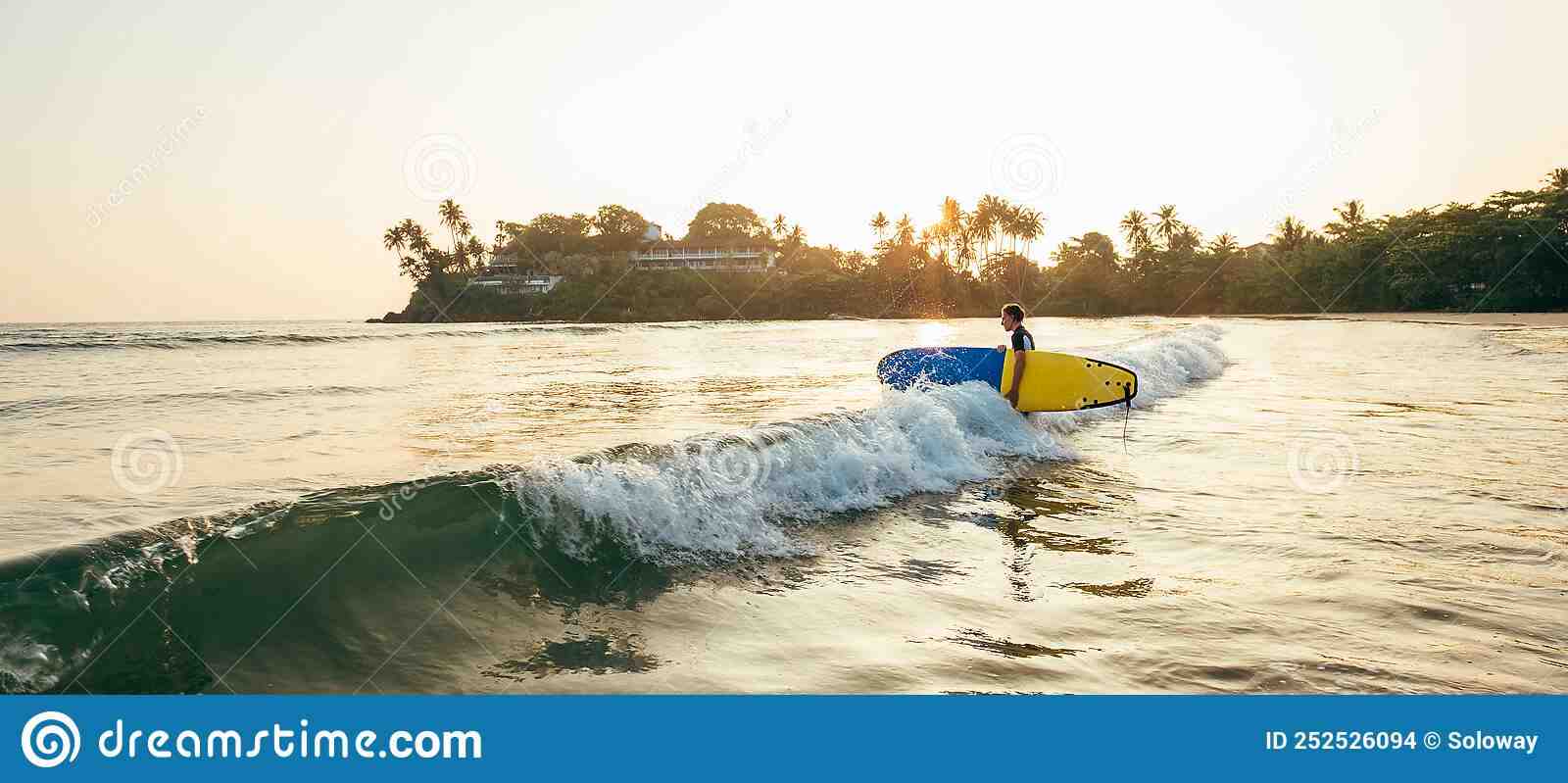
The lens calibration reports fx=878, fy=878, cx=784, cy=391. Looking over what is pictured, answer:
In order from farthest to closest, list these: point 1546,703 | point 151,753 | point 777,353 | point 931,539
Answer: point 777,353
point 931,539
point 1546,703
point 151,753

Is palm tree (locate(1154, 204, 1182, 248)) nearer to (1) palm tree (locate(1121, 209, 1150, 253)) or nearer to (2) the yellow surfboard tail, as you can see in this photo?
(1) palm tree (locate(1121, 209, 1150, 253))

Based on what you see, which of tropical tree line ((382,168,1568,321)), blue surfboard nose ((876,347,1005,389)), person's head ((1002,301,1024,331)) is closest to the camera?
person's head ((1002,301,1024,331))

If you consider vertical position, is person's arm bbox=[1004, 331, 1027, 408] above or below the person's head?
below

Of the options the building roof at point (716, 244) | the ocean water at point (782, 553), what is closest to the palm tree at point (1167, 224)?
the building roof at point (716, 244)

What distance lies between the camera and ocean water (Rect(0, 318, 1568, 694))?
384cm

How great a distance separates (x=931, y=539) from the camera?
6.21 metres

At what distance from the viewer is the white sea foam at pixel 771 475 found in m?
5.80

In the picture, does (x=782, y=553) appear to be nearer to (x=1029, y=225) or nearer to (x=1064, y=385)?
(x=1064, y=385)

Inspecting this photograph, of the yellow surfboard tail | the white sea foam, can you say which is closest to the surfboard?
the yellow surfboard tail

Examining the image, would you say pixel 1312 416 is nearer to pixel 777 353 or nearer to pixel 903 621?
pixel 903 621

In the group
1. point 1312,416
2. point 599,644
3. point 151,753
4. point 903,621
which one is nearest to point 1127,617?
point 903,621

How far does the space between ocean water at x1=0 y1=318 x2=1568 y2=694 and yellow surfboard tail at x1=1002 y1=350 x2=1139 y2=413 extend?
381 mm

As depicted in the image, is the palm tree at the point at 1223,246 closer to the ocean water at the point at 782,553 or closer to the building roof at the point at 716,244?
the building roof at the point at 716,244

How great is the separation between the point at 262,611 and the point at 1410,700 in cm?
499
